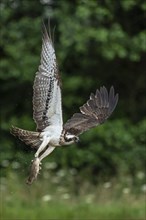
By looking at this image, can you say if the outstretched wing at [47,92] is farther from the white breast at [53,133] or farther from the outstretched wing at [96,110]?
the outstretched wing at [96,110]

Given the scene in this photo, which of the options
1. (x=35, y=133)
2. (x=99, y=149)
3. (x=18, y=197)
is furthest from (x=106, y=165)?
(x=35, y=133)

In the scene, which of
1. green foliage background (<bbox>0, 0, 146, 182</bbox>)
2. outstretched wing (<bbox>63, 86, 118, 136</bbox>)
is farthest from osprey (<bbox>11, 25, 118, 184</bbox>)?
green foliage background (<bbox>0, 0, 146, 182</bbox>)

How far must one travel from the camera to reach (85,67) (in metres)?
13.9

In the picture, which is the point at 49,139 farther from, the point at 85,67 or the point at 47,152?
the point at 85,67

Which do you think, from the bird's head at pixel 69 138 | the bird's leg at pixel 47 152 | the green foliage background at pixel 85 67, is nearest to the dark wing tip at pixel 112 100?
the bird's head at pixel 69 138

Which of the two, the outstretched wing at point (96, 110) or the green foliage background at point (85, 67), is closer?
the outstretched wing at point (96, 110)

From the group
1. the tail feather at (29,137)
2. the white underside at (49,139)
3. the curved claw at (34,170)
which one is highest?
the tail feather at (29,137)

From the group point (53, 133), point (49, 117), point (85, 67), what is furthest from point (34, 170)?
point (85, 67)

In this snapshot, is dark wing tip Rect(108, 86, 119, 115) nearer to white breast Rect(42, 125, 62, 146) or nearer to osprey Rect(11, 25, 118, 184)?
osprey Rect(11, 25, 118, 184)

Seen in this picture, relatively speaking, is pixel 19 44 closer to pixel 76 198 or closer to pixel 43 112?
pixel 76 198

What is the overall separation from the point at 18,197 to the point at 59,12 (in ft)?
8.83

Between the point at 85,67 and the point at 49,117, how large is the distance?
8459 millimetres

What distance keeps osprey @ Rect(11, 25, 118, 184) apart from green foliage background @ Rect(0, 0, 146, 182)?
597cm

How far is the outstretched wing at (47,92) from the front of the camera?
5434 millimetres
